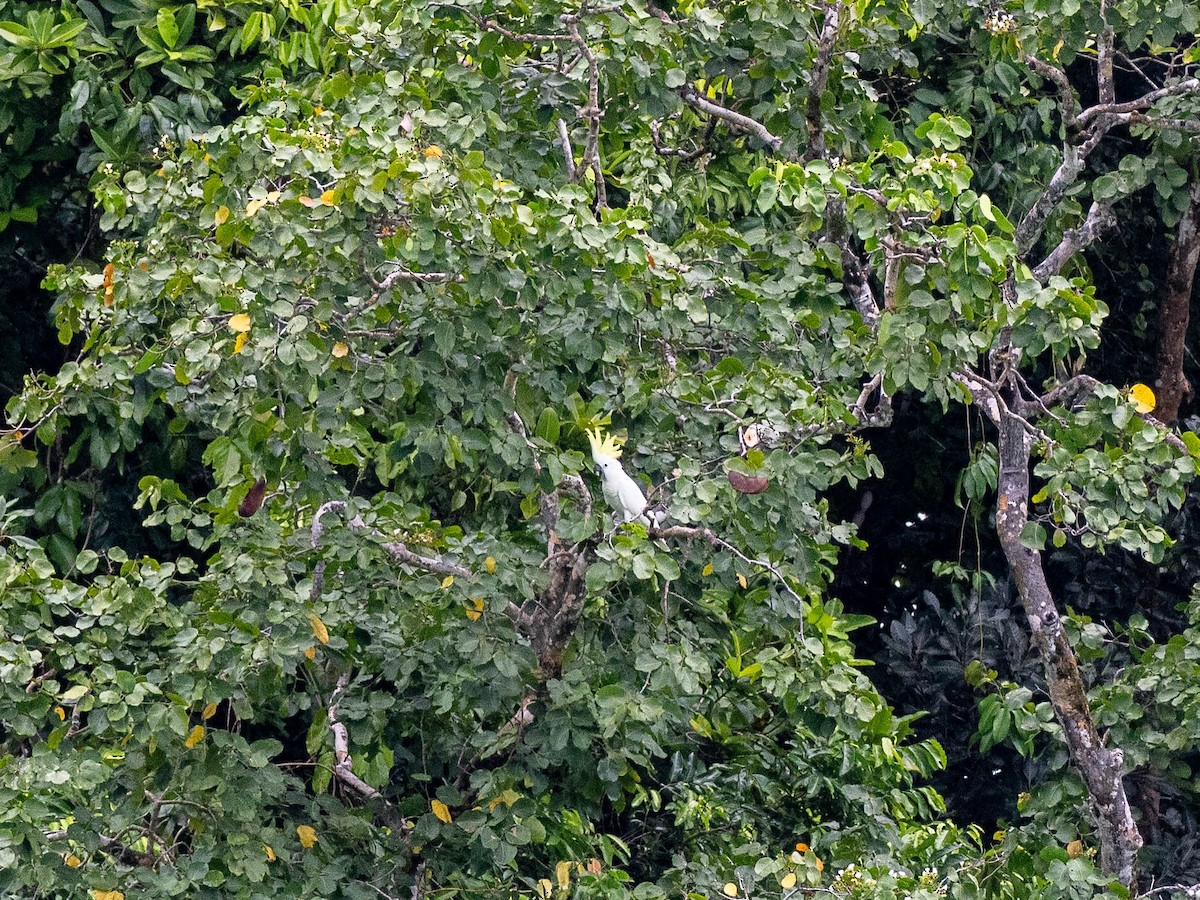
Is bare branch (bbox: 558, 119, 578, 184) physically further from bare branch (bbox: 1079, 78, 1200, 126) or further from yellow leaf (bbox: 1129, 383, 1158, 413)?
yellow leaf (bbox: 1129, 383, 1158, 413)

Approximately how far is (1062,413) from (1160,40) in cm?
89

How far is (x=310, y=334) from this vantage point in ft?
9.39

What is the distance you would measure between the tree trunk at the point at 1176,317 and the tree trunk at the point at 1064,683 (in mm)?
1827

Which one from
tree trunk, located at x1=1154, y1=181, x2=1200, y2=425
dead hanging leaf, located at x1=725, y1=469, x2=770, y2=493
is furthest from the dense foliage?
tree trunk, located at x1=1154, y1=181, x2=1200, y2=425

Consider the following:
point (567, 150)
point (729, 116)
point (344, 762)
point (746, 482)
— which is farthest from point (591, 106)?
point (344, 762)

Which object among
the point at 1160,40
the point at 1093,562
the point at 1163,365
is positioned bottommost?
the point at 1093,562

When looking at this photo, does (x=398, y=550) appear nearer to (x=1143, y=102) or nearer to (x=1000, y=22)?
(x=1000, y=22)

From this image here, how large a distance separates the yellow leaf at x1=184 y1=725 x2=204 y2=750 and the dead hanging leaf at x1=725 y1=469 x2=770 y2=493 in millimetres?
1150

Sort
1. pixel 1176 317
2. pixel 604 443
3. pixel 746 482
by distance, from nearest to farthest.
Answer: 1. pixel 746 482
2. pixel 604 443
3. pixel 1176 317

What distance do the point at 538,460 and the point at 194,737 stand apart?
865 mm

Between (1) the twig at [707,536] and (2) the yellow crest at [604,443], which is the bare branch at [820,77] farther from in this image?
(1) the twig at [707,536]

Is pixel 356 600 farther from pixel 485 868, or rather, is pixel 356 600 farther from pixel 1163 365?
pixel 1163 365

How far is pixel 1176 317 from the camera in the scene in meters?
5.20

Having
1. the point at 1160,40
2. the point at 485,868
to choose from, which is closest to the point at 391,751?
the point at 485,868
